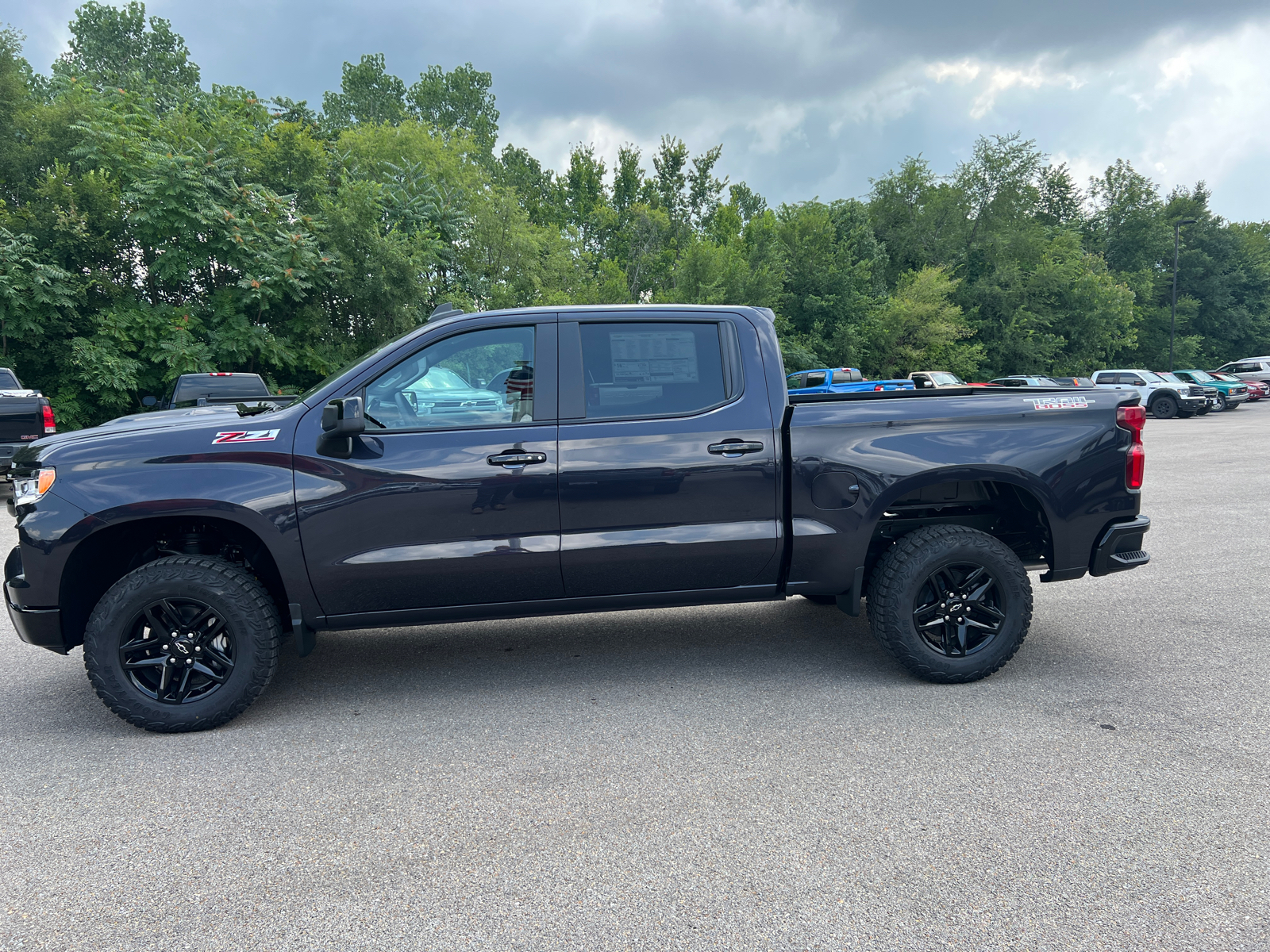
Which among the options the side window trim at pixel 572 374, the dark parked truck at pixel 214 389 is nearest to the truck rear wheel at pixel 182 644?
the side window trim at pixel 572 374

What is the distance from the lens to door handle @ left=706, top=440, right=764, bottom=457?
4000mm

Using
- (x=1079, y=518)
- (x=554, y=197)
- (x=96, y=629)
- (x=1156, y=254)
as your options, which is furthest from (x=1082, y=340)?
(x=96, y=629)

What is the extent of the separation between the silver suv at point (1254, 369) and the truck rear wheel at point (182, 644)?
46.7 meters

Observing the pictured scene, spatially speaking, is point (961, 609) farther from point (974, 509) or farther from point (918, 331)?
point (918, 331)

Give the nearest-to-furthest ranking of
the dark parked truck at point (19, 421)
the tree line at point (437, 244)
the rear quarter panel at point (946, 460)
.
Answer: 1. the rear quarter panel at point (946, 460)
2. the dark parked truck at point (19, 421)
3. the tree line at point (437, 244)

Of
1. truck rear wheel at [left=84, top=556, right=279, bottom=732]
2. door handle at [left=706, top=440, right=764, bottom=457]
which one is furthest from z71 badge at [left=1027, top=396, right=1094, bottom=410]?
truck rear wheel at [left=84, top=556, right=279, bottom=732]

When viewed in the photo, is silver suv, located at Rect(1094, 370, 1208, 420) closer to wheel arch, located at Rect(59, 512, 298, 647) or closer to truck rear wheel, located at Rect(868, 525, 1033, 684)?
truck rear wheel, located at Rect(868, 525, 1033, 684)

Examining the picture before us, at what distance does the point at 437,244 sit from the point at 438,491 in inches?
768

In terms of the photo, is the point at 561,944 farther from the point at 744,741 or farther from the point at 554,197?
the point at 554,197

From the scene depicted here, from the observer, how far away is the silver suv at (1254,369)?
3888cm

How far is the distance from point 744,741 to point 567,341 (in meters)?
2.08

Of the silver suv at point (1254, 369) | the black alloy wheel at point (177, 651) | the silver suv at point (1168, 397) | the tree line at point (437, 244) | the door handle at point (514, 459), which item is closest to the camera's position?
the black alloy wheel at point (177, 651)

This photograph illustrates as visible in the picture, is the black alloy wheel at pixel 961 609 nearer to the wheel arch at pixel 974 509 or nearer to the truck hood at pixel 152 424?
the wheel arch at pixel 974 509

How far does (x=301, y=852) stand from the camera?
9.15 ft
